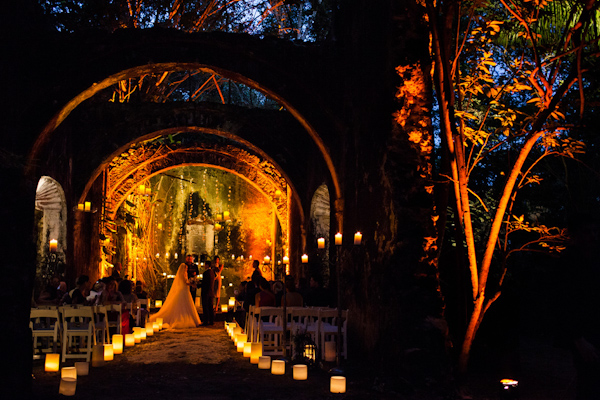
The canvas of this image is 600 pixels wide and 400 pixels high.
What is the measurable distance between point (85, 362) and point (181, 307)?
6330 millimetres

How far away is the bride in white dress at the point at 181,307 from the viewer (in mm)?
12483

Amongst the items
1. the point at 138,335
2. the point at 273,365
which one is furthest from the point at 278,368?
the point at 138,335

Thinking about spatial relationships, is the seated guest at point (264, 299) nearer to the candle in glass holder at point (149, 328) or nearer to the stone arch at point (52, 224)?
the candle in glass holder at point (149, 328)

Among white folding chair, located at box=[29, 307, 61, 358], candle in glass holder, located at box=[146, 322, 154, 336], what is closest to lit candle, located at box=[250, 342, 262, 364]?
white folding chair, located at box=[29, 307, 61, 358]

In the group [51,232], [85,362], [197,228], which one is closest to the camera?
[85,362]

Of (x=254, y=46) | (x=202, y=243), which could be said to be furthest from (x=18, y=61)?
(x=202, y=243)

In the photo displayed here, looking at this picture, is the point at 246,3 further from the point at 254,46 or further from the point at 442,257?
the point at 442,257

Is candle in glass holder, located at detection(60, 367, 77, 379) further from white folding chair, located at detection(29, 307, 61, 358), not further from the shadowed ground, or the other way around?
white folding chair, located at detection(29, 307, 61, 358)

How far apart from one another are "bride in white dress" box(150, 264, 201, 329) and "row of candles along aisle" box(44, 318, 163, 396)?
212cm

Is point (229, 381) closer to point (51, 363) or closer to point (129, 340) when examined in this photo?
point (51, 363)

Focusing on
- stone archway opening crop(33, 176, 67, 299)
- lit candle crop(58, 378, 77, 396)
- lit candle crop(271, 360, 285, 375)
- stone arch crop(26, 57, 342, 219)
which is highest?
stone arch crop(26, 57, 342, 219)

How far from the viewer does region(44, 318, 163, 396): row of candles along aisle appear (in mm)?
5093

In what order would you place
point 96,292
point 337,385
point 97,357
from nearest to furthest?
point 337,385 → point 97,357 → point 96,292

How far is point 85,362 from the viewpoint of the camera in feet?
20.7
